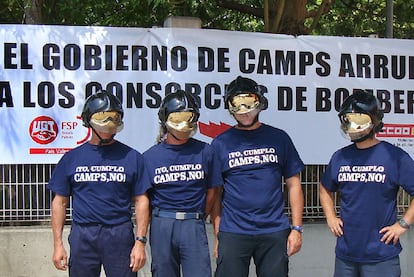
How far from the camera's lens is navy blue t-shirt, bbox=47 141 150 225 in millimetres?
3553

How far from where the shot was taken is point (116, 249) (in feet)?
11.6

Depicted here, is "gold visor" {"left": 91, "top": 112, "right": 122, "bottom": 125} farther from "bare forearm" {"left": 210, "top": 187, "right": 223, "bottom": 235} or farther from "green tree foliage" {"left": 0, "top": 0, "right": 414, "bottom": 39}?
"green tree foliage" {"left": 0, "top": 0, "right": 414, "bottom": 39}

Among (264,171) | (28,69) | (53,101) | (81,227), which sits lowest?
(81,227)

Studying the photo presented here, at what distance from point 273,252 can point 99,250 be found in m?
1.18

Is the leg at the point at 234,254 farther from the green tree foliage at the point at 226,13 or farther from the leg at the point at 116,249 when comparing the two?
the green tree foliage at the point at 226,13

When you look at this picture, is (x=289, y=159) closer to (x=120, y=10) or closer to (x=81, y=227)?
(x=81, y=227)

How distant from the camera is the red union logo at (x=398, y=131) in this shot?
19.1ft

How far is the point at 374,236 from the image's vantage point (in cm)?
Result: 347

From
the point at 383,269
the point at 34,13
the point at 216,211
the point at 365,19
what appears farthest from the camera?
the point at 365,19

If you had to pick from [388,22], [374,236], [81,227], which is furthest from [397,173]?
[388,22]

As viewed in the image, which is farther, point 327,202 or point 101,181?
point 327,202

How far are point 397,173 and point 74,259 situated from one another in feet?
7.25

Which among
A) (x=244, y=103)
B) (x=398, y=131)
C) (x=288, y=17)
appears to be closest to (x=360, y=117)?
(x=244, y=103)

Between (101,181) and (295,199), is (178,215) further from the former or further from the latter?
(295,199)
